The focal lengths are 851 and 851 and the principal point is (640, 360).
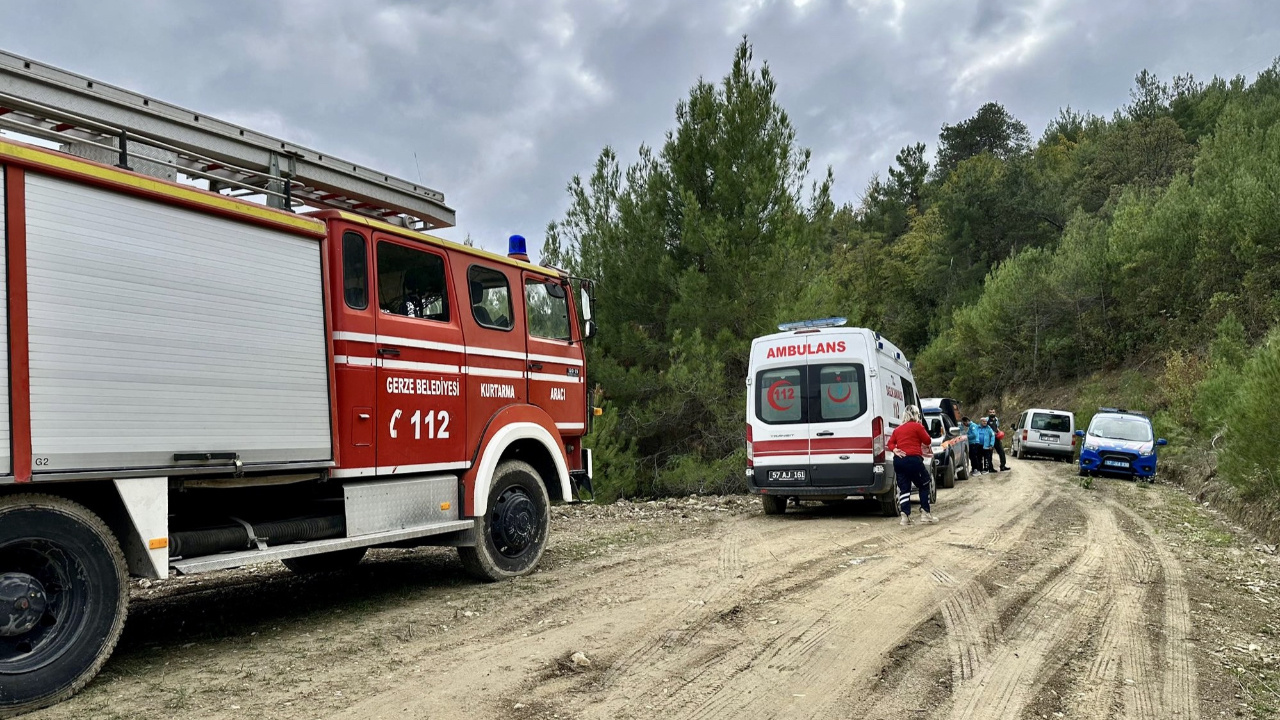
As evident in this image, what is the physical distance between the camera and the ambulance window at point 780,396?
1173cm

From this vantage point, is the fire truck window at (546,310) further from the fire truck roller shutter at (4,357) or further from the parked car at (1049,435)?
the parked car at (1049,435)

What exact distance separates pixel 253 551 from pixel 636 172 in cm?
1442

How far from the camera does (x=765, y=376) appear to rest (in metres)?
12.1

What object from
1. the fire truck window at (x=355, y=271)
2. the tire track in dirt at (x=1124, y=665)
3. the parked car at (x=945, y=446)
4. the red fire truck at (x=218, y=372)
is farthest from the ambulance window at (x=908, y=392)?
the fire truck window at (x=355, y=271)

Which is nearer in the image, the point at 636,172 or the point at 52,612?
the point at 52,612

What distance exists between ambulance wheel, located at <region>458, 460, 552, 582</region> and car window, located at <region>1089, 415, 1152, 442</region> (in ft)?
59.9

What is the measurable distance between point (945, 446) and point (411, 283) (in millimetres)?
13870

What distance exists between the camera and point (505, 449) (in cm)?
741

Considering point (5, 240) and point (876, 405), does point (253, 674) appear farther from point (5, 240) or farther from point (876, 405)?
point (876, 405)

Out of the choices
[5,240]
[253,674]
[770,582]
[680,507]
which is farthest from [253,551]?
[680,507]

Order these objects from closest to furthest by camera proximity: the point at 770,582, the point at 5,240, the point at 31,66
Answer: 1. the point at 5,240
2. the point at 31,66
3. the point at 770,582

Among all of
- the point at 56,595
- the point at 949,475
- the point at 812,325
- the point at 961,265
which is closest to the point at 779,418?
the point at 812,325

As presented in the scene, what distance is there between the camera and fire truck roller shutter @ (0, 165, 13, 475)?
395 centimetres

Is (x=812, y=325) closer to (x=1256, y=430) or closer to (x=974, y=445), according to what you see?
(x=1256, y=430)
